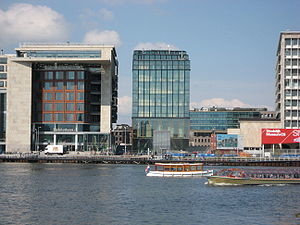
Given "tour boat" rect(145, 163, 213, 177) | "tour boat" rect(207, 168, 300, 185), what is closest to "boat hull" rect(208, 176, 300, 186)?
"tour boat" rect(207, 168, 300, 185)

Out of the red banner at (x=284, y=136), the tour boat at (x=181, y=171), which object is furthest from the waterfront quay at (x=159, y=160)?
the tour boat at (x=181, y=171)

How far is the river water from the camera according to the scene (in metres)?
69.0

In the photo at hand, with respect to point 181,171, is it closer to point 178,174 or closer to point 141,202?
point 178,174

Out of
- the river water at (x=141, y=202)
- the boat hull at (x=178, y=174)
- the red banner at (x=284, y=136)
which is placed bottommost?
the river water at (x=141, y=202)

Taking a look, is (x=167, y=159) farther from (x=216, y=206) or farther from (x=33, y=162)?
(x=216, y=206)

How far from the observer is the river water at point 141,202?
69.0 m

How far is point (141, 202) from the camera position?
277ft

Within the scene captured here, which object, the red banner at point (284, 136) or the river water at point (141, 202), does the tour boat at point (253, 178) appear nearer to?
the river water at point (141, 202)

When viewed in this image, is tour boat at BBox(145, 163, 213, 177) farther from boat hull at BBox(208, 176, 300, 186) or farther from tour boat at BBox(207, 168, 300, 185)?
boat hull at BBox(208, 176, 300, 186)

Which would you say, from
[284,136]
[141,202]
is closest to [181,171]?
[141,202]

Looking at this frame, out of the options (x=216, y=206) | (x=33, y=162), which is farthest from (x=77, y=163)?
(x=216, y=206)

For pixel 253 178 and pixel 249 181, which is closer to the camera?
pixel 249 181

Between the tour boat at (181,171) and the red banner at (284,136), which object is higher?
the red banner at (284,136)

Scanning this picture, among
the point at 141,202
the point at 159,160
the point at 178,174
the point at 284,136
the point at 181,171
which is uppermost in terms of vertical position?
the point at 284,136
